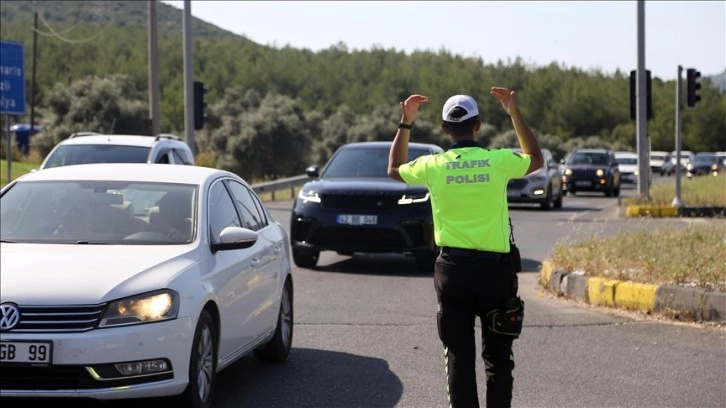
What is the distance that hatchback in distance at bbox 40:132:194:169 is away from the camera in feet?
55.4

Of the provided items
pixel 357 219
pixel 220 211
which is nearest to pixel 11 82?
pixel 357 219

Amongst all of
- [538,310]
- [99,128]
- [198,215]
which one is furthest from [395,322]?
[99,128]

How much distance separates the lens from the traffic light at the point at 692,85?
2706 cm

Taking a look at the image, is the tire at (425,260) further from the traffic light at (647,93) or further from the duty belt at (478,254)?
the traffic light at (647,93)

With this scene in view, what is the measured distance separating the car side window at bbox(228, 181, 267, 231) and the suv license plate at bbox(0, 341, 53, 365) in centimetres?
240

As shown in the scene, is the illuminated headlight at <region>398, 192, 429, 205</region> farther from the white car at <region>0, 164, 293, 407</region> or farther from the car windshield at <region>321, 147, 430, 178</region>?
the white car at <region>0, 164, 293, 407</region>

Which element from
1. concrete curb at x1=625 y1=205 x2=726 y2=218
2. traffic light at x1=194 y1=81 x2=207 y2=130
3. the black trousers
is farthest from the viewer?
traffic light at x1=194 y1=81 x2=207 y2=130

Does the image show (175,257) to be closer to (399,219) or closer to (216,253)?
(216,253)

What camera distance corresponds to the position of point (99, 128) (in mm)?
53906

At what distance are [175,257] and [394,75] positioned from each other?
368 feet

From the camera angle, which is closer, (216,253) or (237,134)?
(216,253)

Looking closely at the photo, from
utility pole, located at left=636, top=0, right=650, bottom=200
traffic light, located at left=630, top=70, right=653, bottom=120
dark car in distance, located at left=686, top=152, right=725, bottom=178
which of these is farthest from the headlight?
dark car in distance, located at left=686, top=152, right=725, bottom=178

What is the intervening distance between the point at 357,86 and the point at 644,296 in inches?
4137

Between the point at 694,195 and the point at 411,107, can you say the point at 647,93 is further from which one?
the point at 411,107
